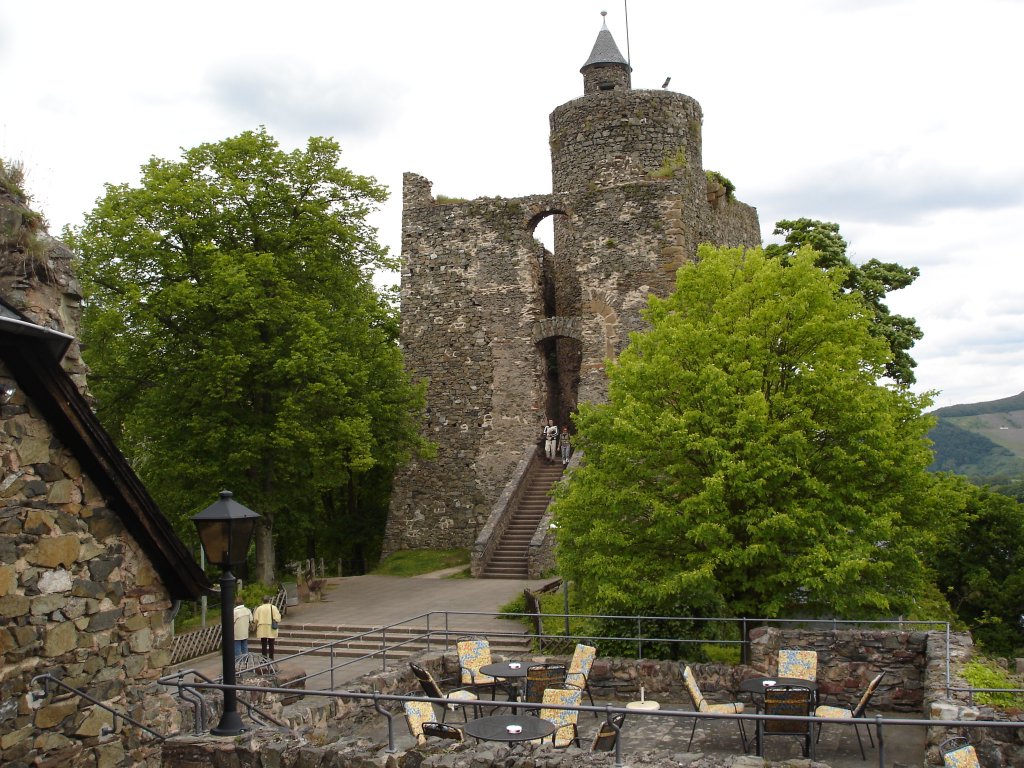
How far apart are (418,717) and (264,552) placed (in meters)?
13.3

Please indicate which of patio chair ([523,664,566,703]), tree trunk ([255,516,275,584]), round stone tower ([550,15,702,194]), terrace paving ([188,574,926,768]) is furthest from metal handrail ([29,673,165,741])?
round stone tower ([550,15,702,194])

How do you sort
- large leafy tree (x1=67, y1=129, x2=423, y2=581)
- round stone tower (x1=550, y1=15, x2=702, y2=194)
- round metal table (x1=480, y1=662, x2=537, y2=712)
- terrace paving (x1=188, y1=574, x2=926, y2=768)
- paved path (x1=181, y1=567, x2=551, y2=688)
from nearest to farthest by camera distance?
terrace paving (x1=188, y1=574, x2=926, y2=768)
round metal table (x1=480, y1=662, x2=537, y2=712)
paved path (x1=181, y1=567, x2=551, y2=688)
large leafy tree (x1=67, y1=129, x2=423, y2=581)
round stone tower (x1=550, y1=15, x2=702, y2=194)

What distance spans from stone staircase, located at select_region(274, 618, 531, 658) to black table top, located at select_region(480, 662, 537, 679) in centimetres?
307

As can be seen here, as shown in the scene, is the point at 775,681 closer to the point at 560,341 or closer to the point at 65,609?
the point at 65,609

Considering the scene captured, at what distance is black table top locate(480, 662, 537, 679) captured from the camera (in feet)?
44.8

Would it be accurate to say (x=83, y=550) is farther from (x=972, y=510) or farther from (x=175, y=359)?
(x=972, y=510)

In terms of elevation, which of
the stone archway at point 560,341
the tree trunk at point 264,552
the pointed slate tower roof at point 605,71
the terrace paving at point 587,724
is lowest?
the terrace paving at point 587,724

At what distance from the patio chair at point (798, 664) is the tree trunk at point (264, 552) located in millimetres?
14240

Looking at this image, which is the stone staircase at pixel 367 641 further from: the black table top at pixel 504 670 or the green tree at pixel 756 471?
the black table top at pixel 504 670

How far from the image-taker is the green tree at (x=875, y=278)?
27109 millimetres

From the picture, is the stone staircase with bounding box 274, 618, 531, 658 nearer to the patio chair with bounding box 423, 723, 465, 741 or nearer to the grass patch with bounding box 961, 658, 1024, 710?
the patio chair with bounding box 423, 723, 465, 741

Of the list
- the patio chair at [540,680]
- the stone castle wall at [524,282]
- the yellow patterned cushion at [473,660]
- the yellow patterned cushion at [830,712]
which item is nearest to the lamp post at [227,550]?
the patio chair at [540,680]

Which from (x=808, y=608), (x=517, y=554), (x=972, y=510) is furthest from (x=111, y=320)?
(x=972, y=510)

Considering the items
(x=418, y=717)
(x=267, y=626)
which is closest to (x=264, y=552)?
(x=267, y=626)
